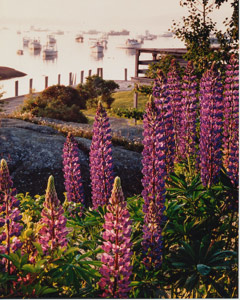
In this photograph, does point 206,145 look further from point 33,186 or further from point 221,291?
point 33,186

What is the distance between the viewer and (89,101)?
1126 inches

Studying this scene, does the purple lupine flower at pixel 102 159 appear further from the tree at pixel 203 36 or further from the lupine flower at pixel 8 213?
the tree at pixel 203 36

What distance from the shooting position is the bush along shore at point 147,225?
283 centimetres

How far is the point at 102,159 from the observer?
4109 mm

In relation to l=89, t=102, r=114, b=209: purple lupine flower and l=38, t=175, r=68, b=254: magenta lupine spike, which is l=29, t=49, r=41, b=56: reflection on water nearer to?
l=89, t=102, r=114, b=209: purple lupine flower

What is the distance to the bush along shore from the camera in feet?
9.28

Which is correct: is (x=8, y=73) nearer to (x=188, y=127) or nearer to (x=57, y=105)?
(x=57, y=105)

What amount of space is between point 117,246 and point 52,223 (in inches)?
20.9

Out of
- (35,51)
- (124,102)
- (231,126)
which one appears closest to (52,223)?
(231,126)

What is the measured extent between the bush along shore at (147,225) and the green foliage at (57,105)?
17.9 m

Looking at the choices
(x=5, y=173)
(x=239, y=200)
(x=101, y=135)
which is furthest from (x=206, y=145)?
(x=5, y=173)

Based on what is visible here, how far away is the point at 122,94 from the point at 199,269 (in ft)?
105

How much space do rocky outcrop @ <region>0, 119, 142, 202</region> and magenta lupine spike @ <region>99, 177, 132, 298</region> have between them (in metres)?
7.55

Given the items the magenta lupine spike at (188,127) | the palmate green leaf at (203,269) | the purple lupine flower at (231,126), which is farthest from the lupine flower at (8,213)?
the magenta lupine spike at (188,127)
